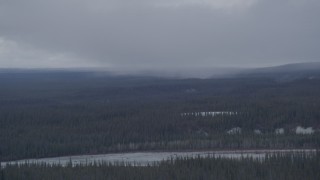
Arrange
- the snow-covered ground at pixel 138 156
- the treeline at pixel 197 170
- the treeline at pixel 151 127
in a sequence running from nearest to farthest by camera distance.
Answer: the treeline at pixel 197 170
the snow-covered ground at pixel 138 156
the treeline at pixel 151 127

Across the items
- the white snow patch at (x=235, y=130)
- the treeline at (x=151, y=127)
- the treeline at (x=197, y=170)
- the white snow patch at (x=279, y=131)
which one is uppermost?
the treeline at (x=197, y=170)

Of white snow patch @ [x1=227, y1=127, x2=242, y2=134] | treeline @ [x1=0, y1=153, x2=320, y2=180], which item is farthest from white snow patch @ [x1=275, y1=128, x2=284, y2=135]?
treeline @ [x1=0, y1=153, x2=320, y2=180]

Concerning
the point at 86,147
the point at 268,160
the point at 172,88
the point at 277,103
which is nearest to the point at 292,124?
the point at 277,103

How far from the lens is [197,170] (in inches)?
1420

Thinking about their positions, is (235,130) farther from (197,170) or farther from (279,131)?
(197,170)

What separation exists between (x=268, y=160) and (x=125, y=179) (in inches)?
369

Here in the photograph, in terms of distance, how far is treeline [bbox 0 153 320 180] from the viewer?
3453 cm

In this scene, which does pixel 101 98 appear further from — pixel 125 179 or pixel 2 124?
pixel 125 179

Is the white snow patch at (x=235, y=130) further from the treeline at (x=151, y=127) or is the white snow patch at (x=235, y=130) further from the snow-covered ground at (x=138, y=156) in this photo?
the snow-covered ground at (x=138, y=156)

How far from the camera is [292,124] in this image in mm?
63438

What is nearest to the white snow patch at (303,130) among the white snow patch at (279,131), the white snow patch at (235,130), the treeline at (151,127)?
the treeline at (151,127)

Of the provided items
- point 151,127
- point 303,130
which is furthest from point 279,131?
point 151,127

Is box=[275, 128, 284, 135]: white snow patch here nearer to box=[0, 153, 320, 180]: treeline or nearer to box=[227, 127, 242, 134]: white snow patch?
box=[227, 127, 242, 134]: white snow patch

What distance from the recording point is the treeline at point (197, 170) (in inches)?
1359
